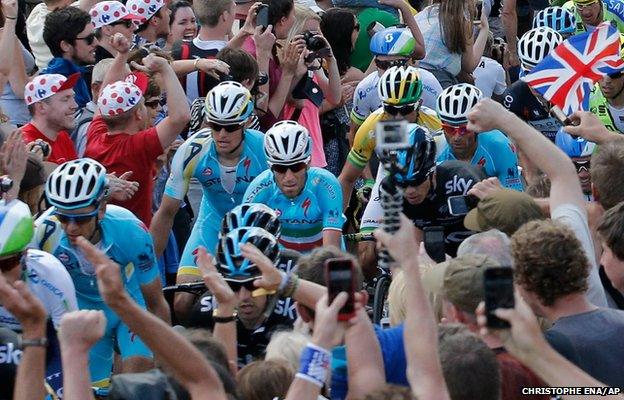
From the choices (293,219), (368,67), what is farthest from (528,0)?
(293,219)

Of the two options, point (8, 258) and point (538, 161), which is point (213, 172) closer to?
point (8, 258)

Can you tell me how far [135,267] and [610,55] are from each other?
3.20 meters

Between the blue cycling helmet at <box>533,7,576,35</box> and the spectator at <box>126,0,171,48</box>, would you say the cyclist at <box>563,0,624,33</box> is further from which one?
the spectator at <box>126,0,171,48</box>

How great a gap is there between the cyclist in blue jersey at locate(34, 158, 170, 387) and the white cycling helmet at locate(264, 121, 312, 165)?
1.43m

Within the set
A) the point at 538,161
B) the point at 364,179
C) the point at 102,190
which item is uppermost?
the point at 538,161

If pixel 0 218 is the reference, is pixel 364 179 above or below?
below

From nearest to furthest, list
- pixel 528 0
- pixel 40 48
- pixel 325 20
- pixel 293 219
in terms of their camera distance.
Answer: pixel 293 219 < pixel 40 48 < pixel 325 20 < pixel 528 0

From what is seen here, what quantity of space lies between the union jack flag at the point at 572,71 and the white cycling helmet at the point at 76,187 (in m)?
2.70

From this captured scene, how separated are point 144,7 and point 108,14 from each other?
528mm

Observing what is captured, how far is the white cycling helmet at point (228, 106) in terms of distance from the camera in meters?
9.97

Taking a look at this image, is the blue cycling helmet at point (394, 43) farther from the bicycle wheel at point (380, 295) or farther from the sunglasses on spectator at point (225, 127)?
the bicycle wheel at point (380, 295)

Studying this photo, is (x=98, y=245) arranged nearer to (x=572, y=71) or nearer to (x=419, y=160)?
(x=419, y=160)

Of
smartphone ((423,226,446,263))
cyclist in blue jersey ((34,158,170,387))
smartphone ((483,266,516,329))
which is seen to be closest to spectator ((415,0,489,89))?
cyclist in blue jersey ((34,158,170,387))

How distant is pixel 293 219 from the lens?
978cm
